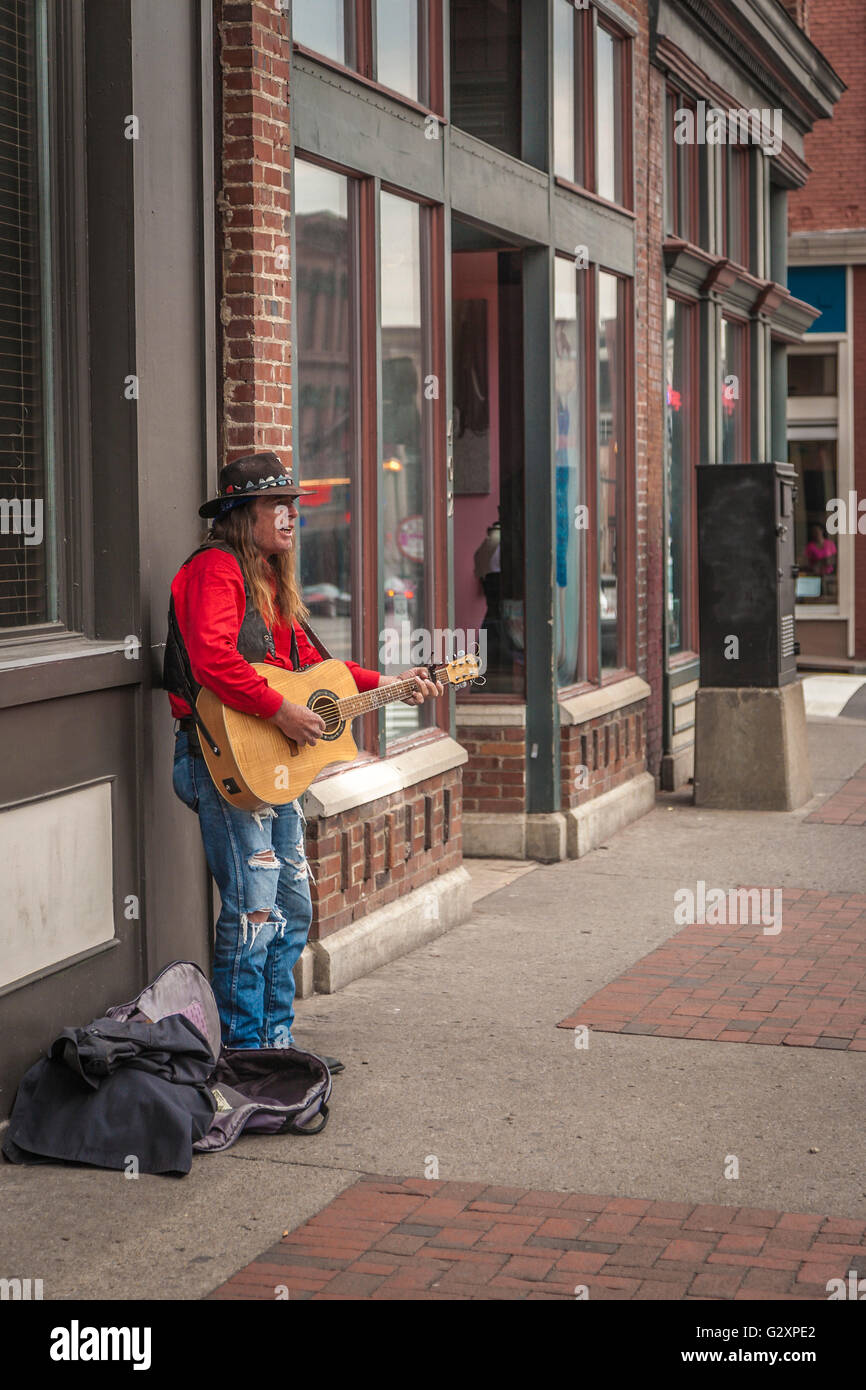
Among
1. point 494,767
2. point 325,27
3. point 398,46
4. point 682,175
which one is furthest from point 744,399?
point 325,27

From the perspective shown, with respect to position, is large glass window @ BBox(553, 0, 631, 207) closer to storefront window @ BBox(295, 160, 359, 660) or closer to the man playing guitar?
storefront window @ BBox(295, 160, 359, 660)

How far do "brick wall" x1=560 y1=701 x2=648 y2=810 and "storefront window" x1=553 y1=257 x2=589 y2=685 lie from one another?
36cm

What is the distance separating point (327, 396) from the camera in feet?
24.1

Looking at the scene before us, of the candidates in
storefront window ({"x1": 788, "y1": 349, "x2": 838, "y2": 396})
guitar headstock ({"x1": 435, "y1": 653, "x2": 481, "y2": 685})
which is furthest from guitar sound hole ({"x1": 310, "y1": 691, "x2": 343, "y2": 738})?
storefront window ({"x1": 788, "y1": 349, "x2": 838, "y2": 396})

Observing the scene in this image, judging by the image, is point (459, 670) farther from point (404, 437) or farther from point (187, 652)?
point (404, 437)

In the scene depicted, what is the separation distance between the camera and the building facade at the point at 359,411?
5.80 m

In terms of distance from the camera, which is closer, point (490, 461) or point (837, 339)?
point (490, 461)

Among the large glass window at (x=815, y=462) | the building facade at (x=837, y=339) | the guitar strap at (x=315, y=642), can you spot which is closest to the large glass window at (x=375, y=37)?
the guitar strap at (x=315, y=642)

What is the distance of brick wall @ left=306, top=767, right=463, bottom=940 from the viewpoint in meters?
7.08

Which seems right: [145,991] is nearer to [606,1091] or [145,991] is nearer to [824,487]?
[606,1091]

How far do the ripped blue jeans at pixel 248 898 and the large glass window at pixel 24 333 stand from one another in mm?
712

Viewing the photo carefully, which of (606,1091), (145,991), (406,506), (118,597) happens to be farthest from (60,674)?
(406,506)

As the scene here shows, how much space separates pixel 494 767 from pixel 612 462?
2.51 meters

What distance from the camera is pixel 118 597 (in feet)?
19.6
